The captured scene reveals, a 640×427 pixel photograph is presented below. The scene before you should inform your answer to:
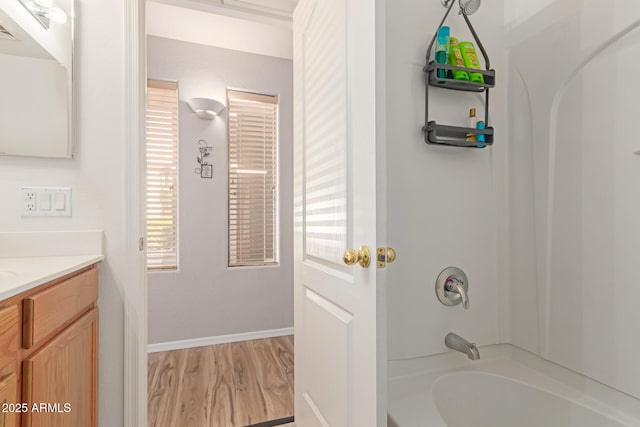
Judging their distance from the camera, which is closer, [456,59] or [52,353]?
[52,353]

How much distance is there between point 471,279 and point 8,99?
201 cm

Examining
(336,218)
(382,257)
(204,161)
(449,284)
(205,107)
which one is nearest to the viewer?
(382,257)

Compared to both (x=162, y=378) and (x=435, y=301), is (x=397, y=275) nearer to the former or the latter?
(x=435, y=301)

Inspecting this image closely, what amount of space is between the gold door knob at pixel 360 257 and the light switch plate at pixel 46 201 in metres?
1.14

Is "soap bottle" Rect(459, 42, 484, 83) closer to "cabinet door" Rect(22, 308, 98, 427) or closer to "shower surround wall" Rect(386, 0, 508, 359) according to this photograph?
"shower surround wall" Rect(386, 0, 508, 359)

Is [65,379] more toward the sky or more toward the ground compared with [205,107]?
more toward the ground

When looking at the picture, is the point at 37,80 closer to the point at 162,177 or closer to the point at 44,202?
the point at 44,202

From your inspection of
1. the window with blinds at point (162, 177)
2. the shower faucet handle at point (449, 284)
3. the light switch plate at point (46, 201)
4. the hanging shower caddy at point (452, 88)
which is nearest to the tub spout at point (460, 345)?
the shower faucet handle at point (449, 284)

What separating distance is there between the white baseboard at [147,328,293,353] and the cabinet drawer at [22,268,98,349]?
163 cm

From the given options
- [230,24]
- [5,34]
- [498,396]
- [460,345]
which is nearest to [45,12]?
[5,34]

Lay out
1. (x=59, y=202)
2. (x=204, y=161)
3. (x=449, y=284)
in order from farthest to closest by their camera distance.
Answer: (x=204, y=161) < (x=449, y=284) < (x=59, y=202)

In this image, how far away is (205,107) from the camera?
2627 millimetres

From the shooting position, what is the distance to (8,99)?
47.0 inches

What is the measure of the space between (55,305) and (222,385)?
1.50m
